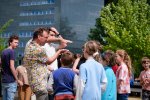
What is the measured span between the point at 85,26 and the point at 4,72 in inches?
1853

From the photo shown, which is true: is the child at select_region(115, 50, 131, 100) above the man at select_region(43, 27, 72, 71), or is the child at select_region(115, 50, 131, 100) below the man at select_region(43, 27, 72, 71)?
below

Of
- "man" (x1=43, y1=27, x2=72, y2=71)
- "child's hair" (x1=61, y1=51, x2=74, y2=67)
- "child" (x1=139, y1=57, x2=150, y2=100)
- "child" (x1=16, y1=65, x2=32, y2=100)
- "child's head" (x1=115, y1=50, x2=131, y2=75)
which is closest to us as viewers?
"child's hair" (x1=61, y1=51, x2=74, y2=67)

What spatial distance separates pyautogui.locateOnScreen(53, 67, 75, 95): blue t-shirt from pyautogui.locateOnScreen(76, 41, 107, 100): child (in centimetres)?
32

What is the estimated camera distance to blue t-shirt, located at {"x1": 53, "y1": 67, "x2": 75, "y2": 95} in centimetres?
751

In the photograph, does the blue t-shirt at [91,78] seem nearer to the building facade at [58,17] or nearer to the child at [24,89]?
the child at [24,89]

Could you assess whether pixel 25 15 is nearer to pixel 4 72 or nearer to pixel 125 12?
pixel 125 12

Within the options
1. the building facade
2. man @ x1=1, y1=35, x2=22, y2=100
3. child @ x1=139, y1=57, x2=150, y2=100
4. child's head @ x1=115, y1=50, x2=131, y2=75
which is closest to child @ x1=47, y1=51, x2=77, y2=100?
man @ x1=1, y1=35, x2=22, y2=100

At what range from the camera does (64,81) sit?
24.7ft

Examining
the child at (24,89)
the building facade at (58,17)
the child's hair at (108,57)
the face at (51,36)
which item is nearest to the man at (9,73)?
the child at (24,89)

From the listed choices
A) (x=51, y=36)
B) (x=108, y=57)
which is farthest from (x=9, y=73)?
(x=108, y=57)

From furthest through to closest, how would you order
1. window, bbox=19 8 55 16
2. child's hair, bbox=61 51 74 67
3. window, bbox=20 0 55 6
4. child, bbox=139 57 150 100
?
window, bbox=20 0 55 6 < window, bbox=19 8 55 16 < child, bbox=139 57 150 100 < child's hair, bbox=61 51 74 67

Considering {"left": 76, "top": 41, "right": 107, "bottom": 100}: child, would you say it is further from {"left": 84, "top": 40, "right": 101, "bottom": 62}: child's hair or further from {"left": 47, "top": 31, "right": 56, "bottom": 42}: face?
{"left": 47, "top": 31, "right": 56, "bottom": 42}: face

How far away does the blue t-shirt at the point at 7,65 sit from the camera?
9398mm

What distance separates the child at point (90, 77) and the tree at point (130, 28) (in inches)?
1014
